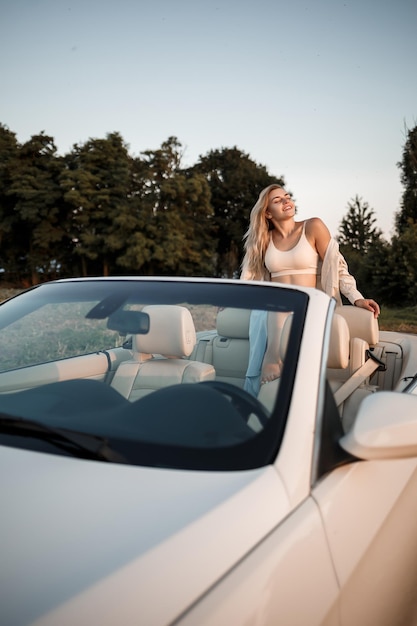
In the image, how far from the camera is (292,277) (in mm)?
3725

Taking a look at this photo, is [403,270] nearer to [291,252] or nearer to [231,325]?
[291,252]

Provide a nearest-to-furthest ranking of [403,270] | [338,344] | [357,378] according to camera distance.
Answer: [338,344] → [357,378] → [403,270]

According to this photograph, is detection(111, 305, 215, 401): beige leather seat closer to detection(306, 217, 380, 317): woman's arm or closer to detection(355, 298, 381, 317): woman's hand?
detection(355, 298, 381, 317): woman's hand

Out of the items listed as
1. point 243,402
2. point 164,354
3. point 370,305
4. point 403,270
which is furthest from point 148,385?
point 403,270

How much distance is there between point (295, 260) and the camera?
368 centimetres

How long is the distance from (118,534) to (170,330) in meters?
1.17

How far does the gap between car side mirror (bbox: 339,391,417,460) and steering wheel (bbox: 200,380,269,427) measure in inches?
8.4

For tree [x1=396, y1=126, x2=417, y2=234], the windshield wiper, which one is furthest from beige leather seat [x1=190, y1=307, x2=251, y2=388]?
tree [x1=396, y1=126, x2=417, y2=234]

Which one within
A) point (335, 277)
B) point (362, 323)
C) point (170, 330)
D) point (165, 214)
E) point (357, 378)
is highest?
point (165, 214)

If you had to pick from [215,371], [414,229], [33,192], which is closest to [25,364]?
[215,371]

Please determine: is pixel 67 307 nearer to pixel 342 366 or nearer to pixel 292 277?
pixel 342 366

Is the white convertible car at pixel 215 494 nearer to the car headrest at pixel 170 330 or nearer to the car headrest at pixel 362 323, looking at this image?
the car headrest at pixel 170 330

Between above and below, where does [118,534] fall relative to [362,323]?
below

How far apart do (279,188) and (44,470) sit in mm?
3098
